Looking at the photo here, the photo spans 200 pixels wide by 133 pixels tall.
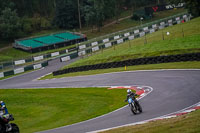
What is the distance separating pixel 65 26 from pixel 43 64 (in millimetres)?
32373

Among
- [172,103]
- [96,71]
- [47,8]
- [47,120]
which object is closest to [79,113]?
[47,120]

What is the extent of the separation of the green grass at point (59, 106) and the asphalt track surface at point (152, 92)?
1.61 metres

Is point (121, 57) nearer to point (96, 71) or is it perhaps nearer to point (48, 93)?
point (96, 71)

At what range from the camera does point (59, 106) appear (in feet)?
71.9

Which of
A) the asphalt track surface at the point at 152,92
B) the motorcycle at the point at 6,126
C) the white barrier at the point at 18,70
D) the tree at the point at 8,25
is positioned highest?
the tree at the point at 8,25

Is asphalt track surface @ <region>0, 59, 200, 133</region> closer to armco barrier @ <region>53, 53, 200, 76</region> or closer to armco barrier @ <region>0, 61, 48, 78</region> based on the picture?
armco barrier @ <region>53, 53, 200, 76</region>

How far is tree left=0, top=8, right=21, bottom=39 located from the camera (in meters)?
67.8

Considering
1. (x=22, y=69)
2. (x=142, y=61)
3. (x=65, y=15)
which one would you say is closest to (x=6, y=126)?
(x=142, y=61)

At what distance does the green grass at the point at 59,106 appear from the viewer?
60.2ft

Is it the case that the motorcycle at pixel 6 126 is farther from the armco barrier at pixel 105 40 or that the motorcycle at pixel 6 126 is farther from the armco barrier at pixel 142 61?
the armco barrier at pixel 105 40

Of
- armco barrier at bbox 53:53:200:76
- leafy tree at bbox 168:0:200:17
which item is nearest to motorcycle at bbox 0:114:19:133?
armco barrier at bbox 53:53:200:76

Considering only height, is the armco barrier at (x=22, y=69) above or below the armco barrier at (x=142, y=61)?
below

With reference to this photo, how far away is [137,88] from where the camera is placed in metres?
23.9

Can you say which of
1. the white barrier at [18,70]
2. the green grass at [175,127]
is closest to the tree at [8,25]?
the white barrier at [18,70]
